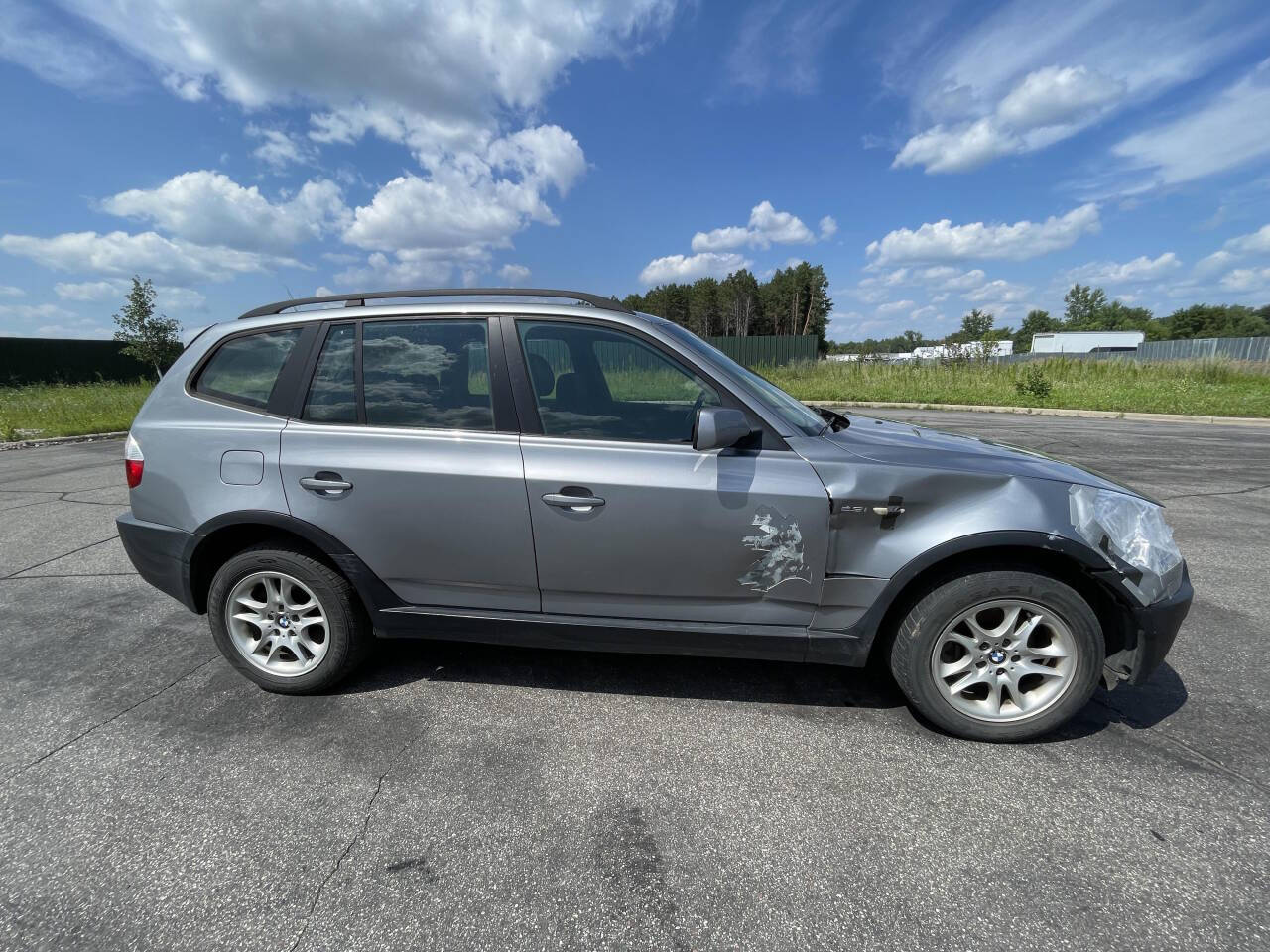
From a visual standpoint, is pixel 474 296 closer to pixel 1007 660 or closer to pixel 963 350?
pixel 1007 660

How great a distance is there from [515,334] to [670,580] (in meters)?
1.32

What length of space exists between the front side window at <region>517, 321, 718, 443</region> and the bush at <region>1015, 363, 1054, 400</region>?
755 inches

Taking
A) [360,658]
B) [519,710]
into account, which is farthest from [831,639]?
[360,658]

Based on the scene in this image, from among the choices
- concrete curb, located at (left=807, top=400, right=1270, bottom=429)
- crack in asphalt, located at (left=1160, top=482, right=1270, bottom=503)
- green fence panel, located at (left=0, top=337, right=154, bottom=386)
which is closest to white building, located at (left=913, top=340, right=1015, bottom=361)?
concrete curb, located at (left=807, top=400, right=1270, bottom=429)

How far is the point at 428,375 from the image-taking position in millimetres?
2807

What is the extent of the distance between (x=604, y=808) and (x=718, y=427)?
4.88ft

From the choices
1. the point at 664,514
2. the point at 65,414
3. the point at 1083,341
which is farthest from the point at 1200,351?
the point at 65,414

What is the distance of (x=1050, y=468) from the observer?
8.54ft

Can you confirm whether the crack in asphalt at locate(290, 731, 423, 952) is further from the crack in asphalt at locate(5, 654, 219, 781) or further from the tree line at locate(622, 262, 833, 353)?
the tree line at locate(622, 262, 833, 353)

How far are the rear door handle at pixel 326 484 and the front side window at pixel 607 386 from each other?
37.0 inches

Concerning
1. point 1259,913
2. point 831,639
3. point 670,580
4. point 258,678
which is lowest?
point 1259,913

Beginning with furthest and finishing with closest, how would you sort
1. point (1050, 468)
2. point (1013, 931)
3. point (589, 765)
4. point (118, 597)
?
point (118, 597) → point (1050, 468) → point (589, 765) → point (1013, 931)

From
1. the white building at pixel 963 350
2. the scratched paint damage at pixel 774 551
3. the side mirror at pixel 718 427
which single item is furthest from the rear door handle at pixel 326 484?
the white building at pixel 963 350

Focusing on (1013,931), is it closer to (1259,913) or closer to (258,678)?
(1259,913)
